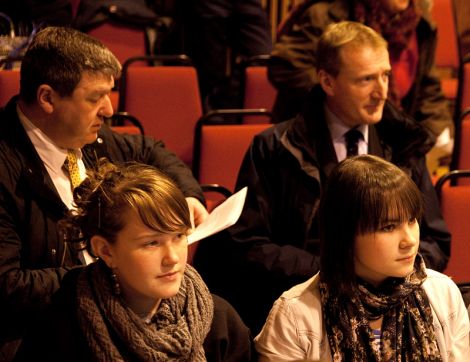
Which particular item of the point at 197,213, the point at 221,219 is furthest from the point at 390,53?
the point at 221,219

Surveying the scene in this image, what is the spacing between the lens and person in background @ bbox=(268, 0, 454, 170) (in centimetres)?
375

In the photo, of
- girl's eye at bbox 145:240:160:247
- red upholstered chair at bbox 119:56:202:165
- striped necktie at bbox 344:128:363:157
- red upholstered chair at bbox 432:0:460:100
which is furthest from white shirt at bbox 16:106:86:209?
red upholstered chair at bbox 432:0:460:100

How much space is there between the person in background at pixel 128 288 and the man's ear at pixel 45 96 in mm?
588

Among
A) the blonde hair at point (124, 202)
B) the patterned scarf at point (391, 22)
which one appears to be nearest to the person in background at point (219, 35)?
the patterned scarf at point (391, 22)

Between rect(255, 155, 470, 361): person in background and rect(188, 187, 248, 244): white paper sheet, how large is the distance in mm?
267

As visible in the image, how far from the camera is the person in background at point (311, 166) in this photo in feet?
9.01

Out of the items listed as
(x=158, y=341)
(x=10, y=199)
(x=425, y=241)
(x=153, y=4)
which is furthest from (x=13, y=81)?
(x=153, y=4)

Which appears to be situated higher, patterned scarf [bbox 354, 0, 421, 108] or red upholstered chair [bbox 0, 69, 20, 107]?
patterned scarf [bbox 354, 0, 421, 108]

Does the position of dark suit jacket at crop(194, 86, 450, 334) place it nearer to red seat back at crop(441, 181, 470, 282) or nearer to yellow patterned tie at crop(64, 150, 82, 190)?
red seat back at crop(441, 181, 470, 282)

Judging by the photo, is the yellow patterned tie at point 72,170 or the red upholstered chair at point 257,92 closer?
the yellow patterned tie at point 72,170

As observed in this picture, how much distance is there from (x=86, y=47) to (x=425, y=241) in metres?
1.17

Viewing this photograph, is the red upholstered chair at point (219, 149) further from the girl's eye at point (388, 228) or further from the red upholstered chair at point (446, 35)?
the red upholstered chair at point (446, 35)

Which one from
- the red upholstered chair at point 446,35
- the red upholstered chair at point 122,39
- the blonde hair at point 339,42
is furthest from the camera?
the red upholstered chair at point 446,35

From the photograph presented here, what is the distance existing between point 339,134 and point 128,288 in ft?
3.80
